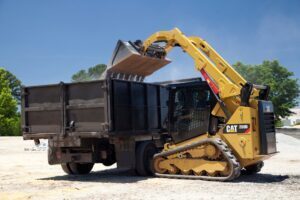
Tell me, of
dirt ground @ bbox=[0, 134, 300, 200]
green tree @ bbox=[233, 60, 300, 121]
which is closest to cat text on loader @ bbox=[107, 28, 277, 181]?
dirt ground @ bbox=[0, 134, 300, 200]

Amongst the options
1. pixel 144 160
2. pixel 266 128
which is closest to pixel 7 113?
pixel 144 160

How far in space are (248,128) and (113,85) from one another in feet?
11.9

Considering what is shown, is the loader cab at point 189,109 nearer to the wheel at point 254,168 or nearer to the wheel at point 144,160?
the wheel at point 144,160

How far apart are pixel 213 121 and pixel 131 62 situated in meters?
3.23

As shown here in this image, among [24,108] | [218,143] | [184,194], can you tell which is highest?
[24,108]

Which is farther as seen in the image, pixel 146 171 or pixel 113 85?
pixel 146 171

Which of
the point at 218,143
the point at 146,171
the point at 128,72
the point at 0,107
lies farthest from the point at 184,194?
the point at 0,107

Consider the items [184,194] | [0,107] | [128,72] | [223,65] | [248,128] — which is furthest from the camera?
[0,107]

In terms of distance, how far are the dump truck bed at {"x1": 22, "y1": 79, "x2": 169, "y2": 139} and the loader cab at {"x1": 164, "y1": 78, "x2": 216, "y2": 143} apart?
792mm

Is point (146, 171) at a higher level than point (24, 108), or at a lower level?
lower

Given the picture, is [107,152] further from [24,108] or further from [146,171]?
[24,108]

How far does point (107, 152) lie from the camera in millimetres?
13312

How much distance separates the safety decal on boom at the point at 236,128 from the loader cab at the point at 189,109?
71cm

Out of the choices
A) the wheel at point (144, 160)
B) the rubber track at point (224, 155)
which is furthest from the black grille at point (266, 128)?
the wheel at point (144, 160)
